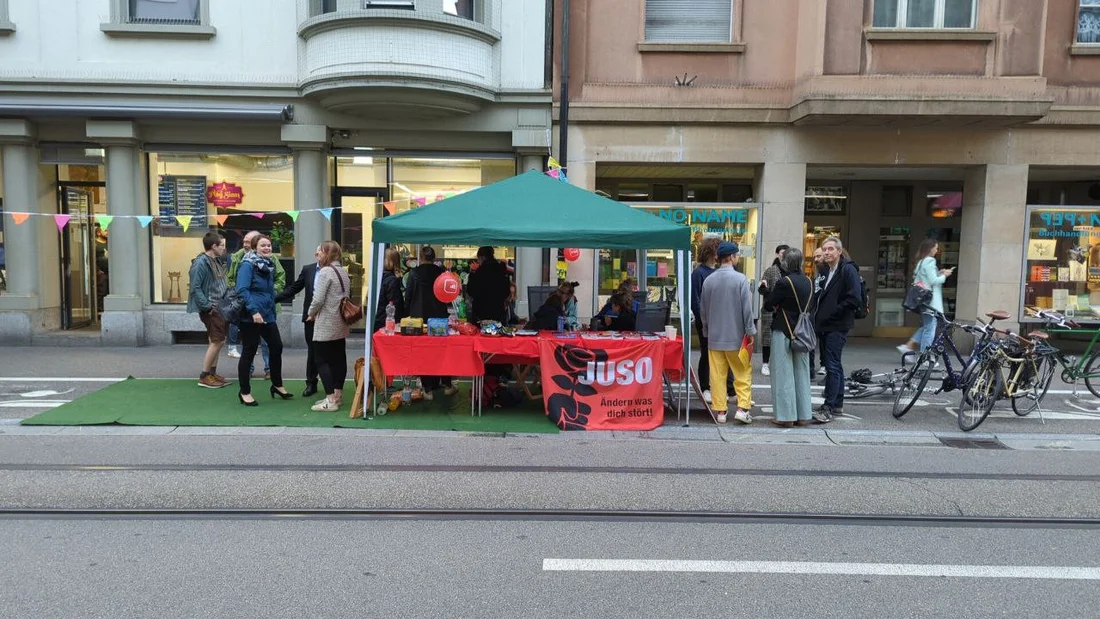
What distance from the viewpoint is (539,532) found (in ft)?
15.3

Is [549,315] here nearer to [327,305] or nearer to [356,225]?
[327,305]

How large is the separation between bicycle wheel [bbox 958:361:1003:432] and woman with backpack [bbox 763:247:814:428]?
1.55 meters

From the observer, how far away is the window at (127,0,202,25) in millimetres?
12148

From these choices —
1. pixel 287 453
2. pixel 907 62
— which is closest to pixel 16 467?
pixel 287 453

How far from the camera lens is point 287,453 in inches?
252

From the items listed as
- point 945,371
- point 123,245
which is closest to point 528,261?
point 945,371

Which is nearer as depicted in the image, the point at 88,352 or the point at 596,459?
the point at 596,459

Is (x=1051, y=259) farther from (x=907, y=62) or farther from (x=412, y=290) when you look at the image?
(x=412, y=290)

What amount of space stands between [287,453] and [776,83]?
9.86 metres

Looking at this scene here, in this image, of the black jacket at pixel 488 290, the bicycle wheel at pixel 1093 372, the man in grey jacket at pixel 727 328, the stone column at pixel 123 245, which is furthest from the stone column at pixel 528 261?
the bicycle wheel at pixel 1093 372

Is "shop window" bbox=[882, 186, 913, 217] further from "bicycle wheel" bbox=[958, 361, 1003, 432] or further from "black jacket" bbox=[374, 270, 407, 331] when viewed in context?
"black jacket" bbox=[374, 270, 407, 331]

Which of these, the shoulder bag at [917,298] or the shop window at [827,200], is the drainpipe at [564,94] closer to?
the shop window at [827,200]

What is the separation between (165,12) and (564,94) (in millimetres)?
6724

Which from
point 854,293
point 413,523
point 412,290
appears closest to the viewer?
point 413,523
